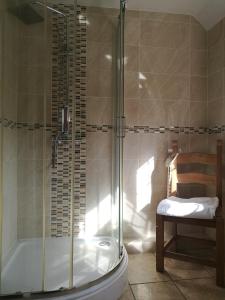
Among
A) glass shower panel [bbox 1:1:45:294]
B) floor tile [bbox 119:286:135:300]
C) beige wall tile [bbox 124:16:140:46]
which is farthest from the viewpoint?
beige wall tile [bbox 124:16:140:46]

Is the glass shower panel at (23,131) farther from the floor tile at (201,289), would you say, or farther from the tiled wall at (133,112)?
the floor tile at (201,289)

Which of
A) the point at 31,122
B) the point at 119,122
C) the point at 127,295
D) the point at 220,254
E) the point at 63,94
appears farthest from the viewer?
the point at 119,122

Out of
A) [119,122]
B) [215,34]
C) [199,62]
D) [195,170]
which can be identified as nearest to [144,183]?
[195,170]

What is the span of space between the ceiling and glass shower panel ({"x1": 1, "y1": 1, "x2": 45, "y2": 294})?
596mm

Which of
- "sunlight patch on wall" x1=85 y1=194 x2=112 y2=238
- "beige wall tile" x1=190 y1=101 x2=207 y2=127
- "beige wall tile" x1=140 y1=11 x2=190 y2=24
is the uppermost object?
"beige wall tile" x1=140 y1=11 x2=190 y2=24

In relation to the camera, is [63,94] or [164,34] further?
[164,34]

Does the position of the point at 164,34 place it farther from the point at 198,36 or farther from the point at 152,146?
the point at 152,146

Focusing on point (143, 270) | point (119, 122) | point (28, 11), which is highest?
point (28, 11)

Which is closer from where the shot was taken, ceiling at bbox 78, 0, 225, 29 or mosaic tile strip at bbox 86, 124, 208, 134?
ceiling at bbox 78, 0, 225, 29

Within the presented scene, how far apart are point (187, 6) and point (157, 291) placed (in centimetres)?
228

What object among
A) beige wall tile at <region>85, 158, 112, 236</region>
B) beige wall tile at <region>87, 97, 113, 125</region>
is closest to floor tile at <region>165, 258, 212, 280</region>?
beige wall tile at <region>85, 158, 112, 236</region>

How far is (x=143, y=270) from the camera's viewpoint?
5.99ft

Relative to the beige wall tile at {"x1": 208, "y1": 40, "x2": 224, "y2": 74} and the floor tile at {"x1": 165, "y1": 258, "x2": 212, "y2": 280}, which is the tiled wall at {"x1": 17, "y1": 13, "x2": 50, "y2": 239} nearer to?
the floor tile at {"x1": 165, "y1": 258, "x2": 212, "y2": 280}

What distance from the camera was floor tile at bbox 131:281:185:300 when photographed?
4.89 feet
